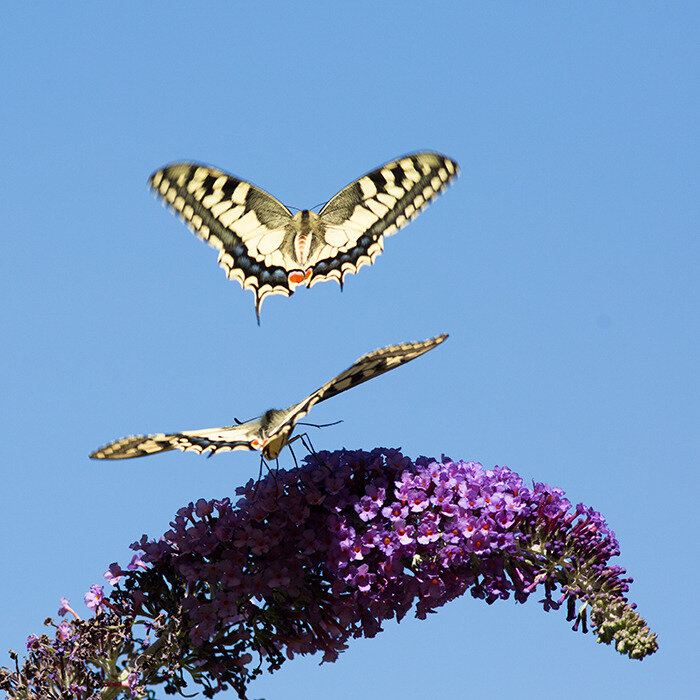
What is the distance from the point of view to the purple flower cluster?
207 inches

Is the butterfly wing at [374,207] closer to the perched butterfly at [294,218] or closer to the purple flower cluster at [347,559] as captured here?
the perched butterfly at [294,218]

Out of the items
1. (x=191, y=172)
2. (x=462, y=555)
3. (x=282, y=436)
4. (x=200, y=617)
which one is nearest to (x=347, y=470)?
(x=282, y=436)

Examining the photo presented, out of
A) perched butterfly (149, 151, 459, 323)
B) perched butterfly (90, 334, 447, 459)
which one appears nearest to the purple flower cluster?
perched butterfly (90, 334, 447, 459)

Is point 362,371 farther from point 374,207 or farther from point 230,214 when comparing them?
point 230,214

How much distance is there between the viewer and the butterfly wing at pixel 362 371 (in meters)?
5.26

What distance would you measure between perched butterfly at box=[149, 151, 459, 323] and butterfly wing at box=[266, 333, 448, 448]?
1.69 meters

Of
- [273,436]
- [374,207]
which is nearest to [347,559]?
[273,436]

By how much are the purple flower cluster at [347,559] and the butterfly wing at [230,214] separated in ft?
7.36

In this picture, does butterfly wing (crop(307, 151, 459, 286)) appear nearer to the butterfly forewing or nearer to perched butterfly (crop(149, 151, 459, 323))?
perched butterfly (crop(149, 151, 459, 323))

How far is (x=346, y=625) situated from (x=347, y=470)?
0.91 meters

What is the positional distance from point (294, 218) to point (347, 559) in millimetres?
3151

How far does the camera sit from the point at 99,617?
17.9ft

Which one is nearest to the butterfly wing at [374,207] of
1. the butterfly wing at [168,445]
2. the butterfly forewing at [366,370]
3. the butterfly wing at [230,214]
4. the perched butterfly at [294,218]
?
the perched butterfly at [294,218]

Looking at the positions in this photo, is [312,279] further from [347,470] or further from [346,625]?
[346,625]
